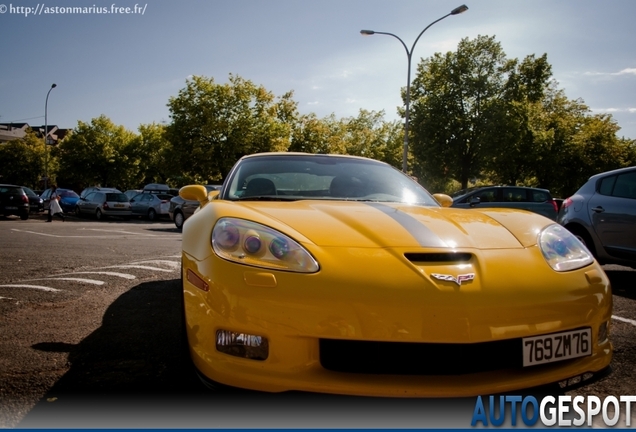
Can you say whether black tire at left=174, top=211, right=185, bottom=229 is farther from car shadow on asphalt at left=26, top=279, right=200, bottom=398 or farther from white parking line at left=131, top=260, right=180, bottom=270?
car shadow on asphalt at left=26, top=279, right=200, bottom=398

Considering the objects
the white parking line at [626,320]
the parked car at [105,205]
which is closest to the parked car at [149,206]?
the parked car at [105,205]

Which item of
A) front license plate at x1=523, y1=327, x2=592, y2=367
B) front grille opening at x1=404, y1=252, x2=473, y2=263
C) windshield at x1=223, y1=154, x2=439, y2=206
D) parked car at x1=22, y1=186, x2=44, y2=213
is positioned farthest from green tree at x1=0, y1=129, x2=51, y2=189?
front license plate at x1=523, y1=327, x2=592, y2=367

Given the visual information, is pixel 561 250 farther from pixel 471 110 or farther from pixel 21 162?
pixel 21 162

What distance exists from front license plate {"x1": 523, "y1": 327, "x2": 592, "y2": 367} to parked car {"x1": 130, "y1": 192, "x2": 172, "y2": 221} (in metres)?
24.4

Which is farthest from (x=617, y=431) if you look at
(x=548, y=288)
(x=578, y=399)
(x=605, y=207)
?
(x=605, y=207)

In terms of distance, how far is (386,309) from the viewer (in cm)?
185

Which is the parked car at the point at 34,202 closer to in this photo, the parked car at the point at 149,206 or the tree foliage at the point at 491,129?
the parked car at the point at 149,206

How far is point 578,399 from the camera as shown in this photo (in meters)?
2.41

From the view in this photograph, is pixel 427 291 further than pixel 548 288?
No

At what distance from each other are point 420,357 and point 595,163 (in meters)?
41.9

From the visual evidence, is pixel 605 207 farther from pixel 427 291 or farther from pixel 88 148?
pixel 88 148

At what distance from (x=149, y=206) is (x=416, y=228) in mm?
24545

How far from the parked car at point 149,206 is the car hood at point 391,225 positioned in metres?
23.3

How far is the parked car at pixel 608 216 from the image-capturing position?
588cm
